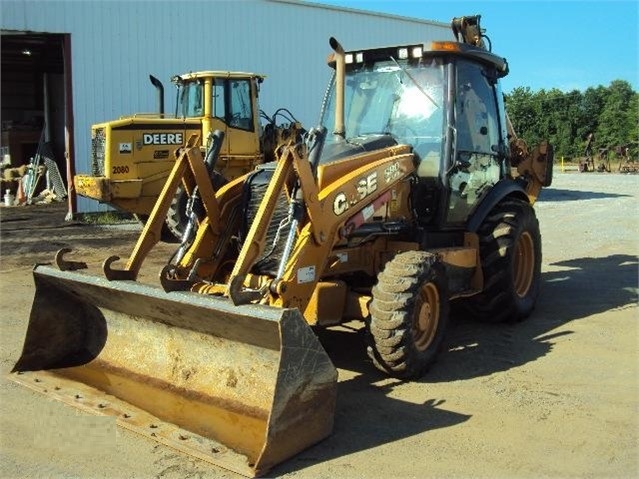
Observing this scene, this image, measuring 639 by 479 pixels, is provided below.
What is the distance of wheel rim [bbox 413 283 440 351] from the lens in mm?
5078

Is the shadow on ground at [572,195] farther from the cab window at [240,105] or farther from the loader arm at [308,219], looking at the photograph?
the loader arm at [308,219]

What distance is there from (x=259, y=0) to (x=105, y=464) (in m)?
17.0

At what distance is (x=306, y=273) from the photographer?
15.4 feet

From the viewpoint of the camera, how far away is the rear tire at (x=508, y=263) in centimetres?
632

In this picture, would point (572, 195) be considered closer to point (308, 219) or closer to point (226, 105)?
point (226, 105)

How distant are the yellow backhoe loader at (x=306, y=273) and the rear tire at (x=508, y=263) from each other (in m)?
0.02

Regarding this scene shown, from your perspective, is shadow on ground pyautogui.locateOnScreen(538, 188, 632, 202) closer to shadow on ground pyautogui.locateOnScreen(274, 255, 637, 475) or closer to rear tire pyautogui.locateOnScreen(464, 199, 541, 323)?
shadow on ground pyautogui.locateOnScreen(274, 255, 637, 475)

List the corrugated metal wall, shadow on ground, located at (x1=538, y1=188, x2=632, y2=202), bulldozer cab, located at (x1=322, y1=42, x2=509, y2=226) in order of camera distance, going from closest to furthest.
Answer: bulldozer cab, located at (x1=322, y1=42, x2=509, y2=226)
the corrugated metal wall
shadow on ground, located at (x1=538, y1=188, x2=632, y2=202)

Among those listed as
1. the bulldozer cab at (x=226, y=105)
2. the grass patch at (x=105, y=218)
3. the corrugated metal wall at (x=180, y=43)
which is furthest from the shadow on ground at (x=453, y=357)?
the corrugated metal wall at (x=180, y=43)

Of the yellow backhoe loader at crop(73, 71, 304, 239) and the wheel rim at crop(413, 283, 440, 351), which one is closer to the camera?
the wheel rim at crop(413, 283, 440, 351)

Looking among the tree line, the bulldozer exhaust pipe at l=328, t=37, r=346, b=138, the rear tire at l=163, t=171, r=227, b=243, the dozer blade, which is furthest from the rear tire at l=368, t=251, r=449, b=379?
the tree line

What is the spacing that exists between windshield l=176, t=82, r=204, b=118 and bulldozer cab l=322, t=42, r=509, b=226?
645cm

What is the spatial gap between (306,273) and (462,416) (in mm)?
1346

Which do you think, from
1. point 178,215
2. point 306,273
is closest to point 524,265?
point 306,273
